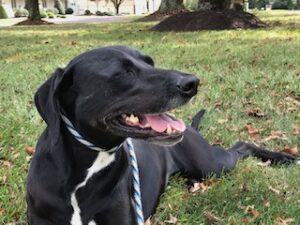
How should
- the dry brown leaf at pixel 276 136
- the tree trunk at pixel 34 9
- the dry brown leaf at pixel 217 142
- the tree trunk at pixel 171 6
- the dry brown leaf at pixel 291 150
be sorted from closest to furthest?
the dry brown leaf at pixel 291 150 < the dry brown leaf at pixel 217 142 < the dry brown leaf at pixel 276 136 < the tree trunk at pixel 171 6 < the tree trunk at pixel 34 9

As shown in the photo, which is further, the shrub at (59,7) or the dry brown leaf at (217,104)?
the shrub at (59,7)

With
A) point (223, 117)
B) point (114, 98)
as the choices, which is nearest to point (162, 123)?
point (114, 98)

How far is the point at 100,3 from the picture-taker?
77250 mm

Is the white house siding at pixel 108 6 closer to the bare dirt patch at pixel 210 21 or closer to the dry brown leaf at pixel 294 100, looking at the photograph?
the bare dirt patch at pixel 210 21

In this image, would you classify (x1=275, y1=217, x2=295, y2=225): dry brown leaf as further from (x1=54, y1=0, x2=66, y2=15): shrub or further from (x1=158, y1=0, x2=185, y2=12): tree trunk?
(x1=54, y1=0, x2=66, y2=15): shrub

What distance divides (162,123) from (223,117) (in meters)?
3.39

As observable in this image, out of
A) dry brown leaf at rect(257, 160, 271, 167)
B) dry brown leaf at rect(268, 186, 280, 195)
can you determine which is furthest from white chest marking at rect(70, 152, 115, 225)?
dry brown leaf at rect(257, 160, 271, 167)

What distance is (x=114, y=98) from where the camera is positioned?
287 cm

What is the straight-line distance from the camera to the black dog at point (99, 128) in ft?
9.27

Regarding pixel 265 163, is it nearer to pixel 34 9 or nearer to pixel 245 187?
pixel 245 187

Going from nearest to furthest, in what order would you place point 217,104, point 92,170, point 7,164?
point 92,170
point 7,164
point 217,104

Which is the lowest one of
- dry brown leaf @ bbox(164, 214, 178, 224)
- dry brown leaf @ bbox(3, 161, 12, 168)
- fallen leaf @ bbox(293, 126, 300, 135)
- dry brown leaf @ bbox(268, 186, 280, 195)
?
fallen leaf @ bbox(293, 126, 300, 135)

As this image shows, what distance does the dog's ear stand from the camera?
2924 mm

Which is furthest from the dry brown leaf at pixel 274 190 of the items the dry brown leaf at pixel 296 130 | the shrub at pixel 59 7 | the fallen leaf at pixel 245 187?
the shrub at pixel 59 7
